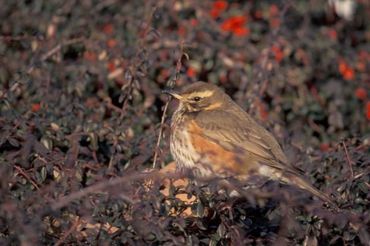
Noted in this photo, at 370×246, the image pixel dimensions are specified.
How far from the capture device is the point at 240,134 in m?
6.61

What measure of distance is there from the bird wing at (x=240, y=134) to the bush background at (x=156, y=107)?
203 mm

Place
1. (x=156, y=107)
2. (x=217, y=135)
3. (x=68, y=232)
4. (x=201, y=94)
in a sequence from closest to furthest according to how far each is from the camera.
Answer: (x=68, y=232) → (x=217, y=135) → (x=201, y=94) → (x=156, y=107)

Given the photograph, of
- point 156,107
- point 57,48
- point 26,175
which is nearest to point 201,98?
point 156,107

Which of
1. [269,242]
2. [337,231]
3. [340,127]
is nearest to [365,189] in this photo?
[337,231]

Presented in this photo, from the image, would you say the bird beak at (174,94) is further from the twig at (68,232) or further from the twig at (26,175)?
the twig at (68,232)

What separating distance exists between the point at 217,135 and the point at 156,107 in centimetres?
135

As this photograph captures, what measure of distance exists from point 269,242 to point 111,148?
1848 mm

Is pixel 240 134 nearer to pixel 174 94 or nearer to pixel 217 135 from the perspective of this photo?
pixel 217 135

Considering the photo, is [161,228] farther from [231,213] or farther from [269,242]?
[269,242]

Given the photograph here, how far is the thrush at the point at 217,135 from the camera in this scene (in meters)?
6.30

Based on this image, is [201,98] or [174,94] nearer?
[174,94]

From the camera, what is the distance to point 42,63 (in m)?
7.32

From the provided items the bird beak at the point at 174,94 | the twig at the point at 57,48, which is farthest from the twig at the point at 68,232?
the twig at the point at 57,48

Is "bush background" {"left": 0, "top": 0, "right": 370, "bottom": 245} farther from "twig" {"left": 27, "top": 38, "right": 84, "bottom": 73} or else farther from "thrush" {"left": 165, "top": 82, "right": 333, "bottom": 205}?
"thrush" {"left": 165, "top": 82, "right": 333, "bottom": 205}
